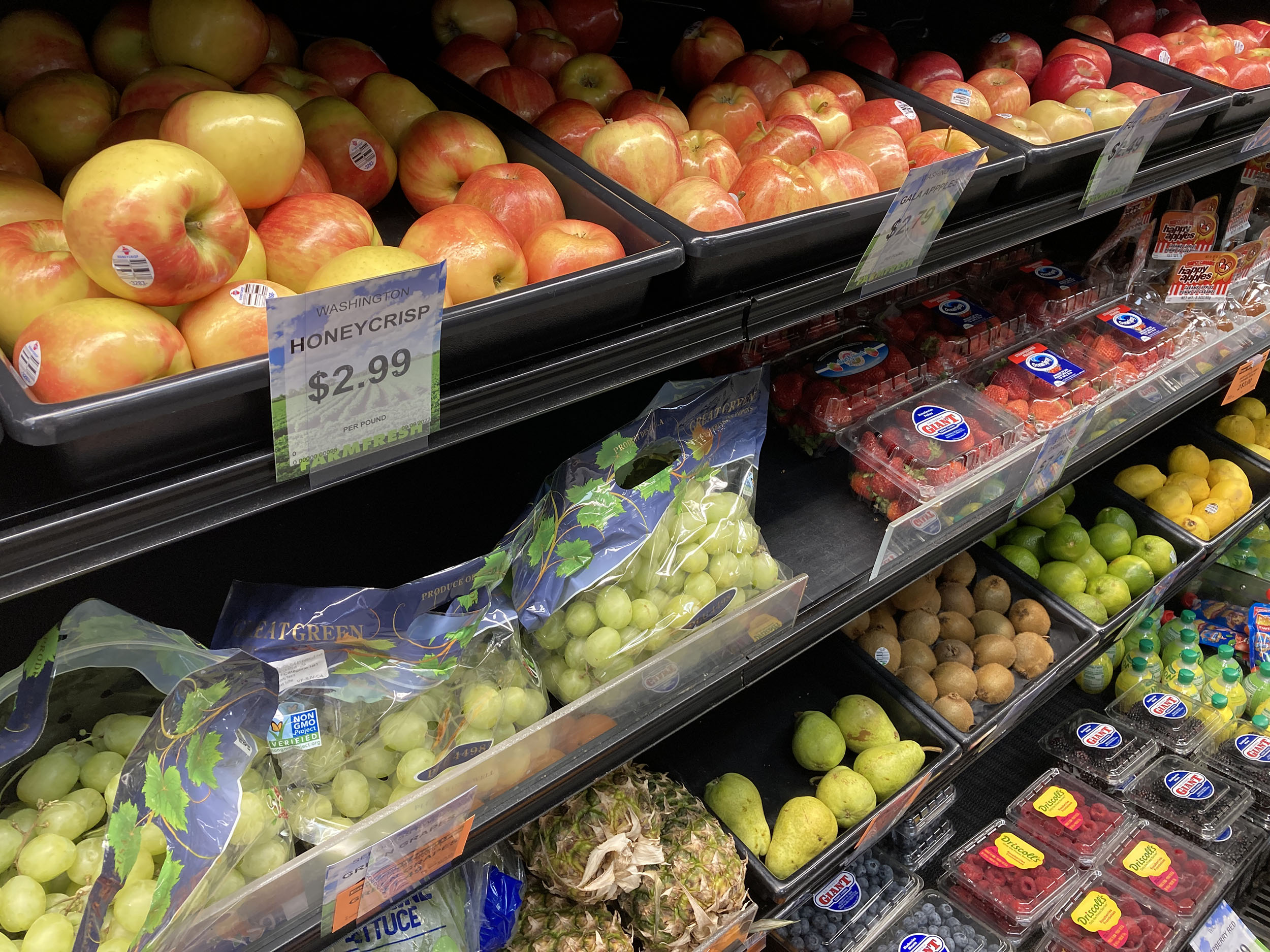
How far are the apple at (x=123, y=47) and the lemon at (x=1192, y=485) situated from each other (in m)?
2.58

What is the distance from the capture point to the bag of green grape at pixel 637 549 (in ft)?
3.77

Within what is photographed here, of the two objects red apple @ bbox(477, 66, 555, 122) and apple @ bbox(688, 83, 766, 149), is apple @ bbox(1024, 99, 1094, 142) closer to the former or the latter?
apple @ bbox(688, 83, 766, 149)

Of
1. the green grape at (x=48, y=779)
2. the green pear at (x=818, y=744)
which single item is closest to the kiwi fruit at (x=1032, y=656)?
the green pear at (x=818, y=744)

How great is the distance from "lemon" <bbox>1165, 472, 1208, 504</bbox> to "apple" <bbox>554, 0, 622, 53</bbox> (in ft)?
6.63

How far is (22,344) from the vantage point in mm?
679

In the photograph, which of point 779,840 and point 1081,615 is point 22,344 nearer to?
point 779,840

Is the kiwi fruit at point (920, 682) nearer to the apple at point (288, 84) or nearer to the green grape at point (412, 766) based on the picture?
the green grape at point (412, 766)

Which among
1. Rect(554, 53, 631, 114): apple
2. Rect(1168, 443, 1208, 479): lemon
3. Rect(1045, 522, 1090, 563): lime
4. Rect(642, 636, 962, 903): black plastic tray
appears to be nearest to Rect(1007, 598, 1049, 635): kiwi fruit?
Rect(1045, 522, 1090, 563): lime

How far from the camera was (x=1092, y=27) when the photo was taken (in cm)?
198

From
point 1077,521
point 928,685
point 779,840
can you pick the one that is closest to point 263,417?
point 779,840

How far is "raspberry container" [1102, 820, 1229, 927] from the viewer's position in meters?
2.03

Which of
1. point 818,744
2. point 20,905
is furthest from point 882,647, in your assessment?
point 20,905

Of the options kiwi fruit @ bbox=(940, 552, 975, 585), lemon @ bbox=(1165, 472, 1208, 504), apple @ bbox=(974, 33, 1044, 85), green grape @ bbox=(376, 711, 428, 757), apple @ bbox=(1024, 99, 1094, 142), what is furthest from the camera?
lemon @ bbox=(1165, 472, 1208, 504)

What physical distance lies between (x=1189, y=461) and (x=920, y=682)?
1365 millimetres
